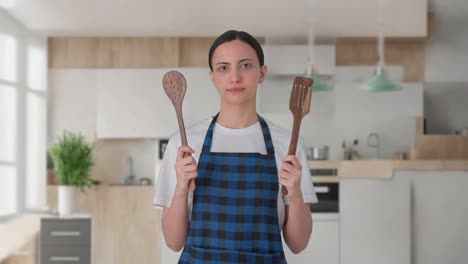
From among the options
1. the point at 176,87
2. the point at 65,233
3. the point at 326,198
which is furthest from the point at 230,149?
the point at 65,233

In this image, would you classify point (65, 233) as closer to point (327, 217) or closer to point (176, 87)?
point (327, 217)

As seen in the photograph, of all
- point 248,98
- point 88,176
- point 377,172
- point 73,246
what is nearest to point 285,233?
point 248,98

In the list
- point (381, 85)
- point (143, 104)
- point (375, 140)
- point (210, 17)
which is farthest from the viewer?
point (375, 140)

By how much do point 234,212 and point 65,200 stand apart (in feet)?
15.2

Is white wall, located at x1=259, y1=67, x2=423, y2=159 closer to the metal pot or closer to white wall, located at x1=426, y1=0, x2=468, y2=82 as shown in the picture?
the metal pot

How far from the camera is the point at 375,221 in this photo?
4559mm

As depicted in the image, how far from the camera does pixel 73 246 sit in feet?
18.8

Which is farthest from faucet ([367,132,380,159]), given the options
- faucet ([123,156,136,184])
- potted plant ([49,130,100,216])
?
potted plant ([49,130,100,216])

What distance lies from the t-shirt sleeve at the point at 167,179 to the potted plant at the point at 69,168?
4493 mm

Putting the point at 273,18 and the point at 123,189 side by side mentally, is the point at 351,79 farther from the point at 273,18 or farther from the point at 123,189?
the point at 123,189

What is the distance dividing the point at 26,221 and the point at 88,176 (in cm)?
86

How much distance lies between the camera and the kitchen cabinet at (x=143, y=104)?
6273 millimetres

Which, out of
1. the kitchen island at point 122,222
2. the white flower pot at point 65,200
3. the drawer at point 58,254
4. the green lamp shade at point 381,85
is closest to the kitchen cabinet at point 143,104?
the kitchen island at point 122,222

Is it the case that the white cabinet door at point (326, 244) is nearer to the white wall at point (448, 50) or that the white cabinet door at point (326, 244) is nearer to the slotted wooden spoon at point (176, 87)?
the white wall at point (448, 50)
